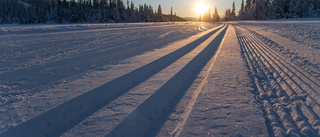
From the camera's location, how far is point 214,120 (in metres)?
2.83

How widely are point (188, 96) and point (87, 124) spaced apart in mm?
2068

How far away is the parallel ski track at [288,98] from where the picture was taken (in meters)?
2.61

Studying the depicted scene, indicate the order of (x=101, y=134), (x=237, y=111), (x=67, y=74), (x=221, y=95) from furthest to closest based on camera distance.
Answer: (x=67, y=74) < (x=221, y=95) < (x=237, y=111) < (x=101, y=134)

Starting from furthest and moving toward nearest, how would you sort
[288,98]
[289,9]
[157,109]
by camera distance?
[289,9] → [288,98] → [157,109]

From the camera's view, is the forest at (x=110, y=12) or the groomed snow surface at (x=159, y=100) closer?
the groomed snow surface at (x=159, y=100)

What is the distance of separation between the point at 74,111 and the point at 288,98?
4080 mm

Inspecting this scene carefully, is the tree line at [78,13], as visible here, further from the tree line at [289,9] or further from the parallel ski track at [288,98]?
the parallel ski track at [288,98]

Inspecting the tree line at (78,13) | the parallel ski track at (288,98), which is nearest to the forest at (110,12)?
the tree line at (78,13)

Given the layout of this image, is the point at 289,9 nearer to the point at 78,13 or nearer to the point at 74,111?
the point at 74,111

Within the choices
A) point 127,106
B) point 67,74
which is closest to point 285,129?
point 127,106

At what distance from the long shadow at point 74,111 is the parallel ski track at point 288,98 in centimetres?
285

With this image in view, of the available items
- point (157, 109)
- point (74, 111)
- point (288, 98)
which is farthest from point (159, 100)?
point (288, 98)

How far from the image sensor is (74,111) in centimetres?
317

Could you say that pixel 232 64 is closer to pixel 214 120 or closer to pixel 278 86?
pixel 278 86
